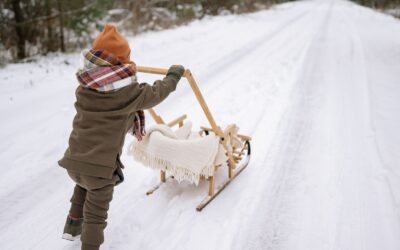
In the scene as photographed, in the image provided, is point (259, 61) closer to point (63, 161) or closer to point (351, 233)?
point (351, 233)

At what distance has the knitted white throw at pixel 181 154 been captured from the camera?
9.29 ft

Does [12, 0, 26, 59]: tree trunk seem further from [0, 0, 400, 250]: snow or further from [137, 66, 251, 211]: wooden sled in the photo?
[137, 66, 251, 211]: wooden sled

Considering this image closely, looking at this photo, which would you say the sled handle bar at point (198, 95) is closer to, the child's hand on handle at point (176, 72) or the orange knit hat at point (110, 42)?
the child's hand on handle at point (176, 72)

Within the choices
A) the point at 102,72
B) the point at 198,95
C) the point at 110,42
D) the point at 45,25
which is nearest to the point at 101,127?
the point at 102,72

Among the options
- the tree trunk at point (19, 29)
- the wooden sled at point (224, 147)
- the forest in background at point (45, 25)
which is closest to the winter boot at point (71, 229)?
the wooden sled at point (224, 147)

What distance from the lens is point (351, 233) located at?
8.52ft

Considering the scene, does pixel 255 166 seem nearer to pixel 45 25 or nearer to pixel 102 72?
pixel 102 72

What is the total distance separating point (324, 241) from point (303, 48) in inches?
296

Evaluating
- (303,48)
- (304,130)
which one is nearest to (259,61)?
(303,48)

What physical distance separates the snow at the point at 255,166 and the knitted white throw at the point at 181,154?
318 mm

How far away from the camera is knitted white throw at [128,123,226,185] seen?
2832 millimetres

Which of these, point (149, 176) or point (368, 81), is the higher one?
point (368, 81)

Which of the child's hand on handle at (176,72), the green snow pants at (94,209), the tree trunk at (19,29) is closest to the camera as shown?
the green snow pants at (94,209)

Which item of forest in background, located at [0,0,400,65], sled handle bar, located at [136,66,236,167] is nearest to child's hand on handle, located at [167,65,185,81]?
sled handle bar, located at [136,66,236,167]
